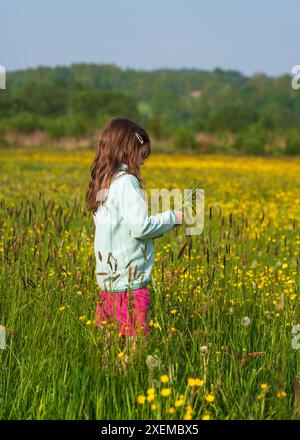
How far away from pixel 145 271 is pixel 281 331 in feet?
2.40

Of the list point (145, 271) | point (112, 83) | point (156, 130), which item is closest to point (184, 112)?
point (112, 83)

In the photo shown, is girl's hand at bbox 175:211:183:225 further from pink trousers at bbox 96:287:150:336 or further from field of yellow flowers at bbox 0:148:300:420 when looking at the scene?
pink trousers at bbox 96:287:150:336

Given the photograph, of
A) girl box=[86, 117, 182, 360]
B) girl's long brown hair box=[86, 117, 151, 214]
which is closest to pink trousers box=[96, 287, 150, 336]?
girl box=[86, 117, 182, 360]

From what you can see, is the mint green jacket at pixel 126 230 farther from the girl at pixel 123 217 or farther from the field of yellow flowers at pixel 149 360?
the field of yellow flowers at pixel 149 360

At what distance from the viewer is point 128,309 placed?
9.47ft

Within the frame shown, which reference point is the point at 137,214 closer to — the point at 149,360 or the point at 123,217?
the point at 123,217

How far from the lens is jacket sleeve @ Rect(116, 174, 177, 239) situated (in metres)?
3.05

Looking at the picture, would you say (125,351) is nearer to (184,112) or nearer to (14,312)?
(14,312)

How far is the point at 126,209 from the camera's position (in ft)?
10.1

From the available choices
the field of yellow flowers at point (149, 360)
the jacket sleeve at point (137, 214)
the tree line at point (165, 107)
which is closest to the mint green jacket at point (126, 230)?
the jacket sleeve at point (137, 214)

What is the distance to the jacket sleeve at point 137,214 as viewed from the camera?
3051 millimetres


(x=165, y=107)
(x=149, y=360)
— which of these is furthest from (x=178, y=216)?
(x=165, y=107)

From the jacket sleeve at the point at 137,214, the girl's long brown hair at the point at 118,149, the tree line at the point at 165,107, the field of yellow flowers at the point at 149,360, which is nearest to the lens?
the field of yellow flowers at the point at 149,360

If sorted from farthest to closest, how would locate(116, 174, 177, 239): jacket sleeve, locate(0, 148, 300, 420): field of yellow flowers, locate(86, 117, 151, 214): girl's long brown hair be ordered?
locate(86, 117, 151, 214): girl's long brown hair, locate(116, 174, 177, 239): jacket sleeve, locate(0, 148, 300, 420): field of yellow flowers
